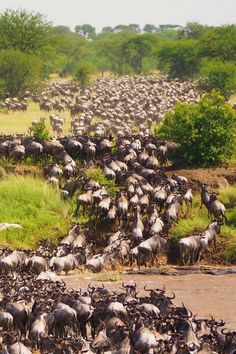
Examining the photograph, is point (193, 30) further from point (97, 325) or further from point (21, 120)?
point (97, 325)

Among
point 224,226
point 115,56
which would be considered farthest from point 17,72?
Result: point 115,56

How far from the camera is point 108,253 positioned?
72.1 feet

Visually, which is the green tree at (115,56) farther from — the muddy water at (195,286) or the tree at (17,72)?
the muddy water at (195,286)

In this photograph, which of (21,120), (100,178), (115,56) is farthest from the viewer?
(115,56)

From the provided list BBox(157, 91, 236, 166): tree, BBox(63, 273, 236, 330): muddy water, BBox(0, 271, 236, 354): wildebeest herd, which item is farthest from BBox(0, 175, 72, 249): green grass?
BBox(0, 271, 236, 354): wildebeest herd

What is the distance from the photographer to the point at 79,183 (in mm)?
26922

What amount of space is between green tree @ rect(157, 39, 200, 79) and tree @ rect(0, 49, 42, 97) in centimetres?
2308

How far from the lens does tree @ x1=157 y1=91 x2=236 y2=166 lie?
29766 mm

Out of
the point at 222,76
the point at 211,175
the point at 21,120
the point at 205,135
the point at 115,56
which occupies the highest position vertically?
the point at 115,56

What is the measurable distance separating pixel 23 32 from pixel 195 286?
5709cm

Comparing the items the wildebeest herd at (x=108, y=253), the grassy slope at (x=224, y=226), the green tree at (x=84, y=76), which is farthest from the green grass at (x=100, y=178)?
the green tree at (x=84, y=76)

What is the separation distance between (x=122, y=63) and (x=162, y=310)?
94.6 meters

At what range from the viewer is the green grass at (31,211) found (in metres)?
23.8

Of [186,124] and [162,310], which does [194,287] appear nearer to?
[162,310]
